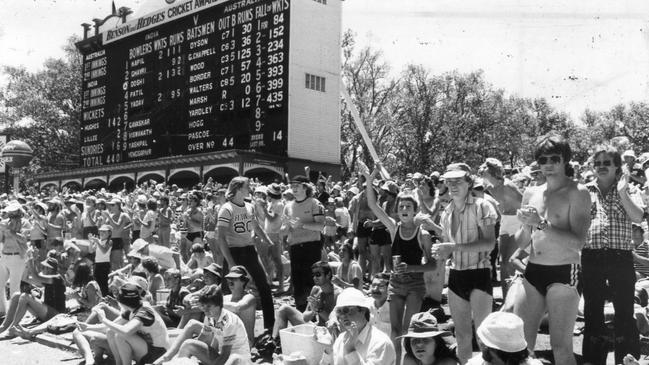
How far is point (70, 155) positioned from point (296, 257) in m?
47.2

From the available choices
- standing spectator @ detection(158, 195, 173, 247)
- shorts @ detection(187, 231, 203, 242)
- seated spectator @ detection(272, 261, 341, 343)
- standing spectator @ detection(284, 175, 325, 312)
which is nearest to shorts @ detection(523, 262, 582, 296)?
seated spectator @ detection(272, 261, 341, 343)

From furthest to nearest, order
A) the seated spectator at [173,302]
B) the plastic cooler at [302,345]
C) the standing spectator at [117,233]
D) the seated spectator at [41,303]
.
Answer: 1. the standing spectator at [117,233]
2. the seated spectator at [41,303]
3. the seated spectator at [173,302]
4. the plastic cooler at [302,345]

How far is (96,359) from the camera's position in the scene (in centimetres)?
695

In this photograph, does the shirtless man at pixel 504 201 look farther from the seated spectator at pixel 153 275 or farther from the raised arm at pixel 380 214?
the seated spectator at pixel 153 275

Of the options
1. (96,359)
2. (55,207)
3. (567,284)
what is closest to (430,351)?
(567,284)

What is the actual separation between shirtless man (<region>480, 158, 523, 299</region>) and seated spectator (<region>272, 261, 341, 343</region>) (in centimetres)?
178

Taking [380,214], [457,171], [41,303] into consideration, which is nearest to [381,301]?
[380,214]

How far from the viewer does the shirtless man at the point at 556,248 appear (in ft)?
12.6

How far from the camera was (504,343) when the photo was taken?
2.99m

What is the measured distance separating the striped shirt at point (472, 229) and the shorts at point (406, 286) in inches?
28.8

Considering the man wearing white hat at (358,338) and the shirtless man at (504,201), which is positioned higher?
the shirtless man at (504,201)

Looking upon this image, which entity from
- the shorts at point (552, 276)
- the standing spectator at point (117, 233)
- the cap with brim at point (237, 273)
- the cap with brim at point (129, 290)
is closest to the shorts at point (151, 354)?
the cap with brim at point (129, 290)

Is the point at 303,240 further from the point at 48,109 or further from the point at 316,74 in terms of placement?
the point at 48,109

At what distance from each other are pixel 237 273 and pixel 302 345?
1322 millimetres
